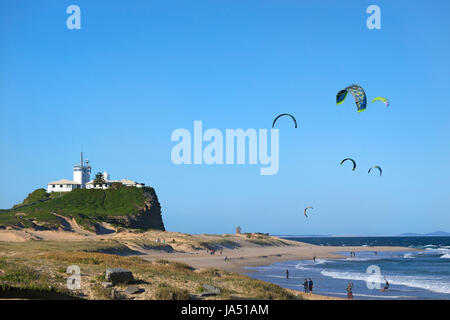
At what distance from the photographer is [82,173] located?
101 meters

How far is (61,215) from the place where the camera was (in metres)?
66.8

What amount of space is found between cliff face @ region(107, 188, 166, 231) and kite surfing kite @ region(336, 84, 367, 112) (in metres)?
52.8

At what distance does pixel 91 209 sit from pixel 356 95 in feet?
193

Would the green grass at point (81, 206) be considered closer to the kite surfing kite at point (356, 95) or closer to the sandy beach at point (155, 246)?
the sandy beach at point (155, 246)

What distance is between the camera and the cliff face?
245 ft

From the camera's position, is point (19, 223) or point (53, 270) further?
point (19, 223)

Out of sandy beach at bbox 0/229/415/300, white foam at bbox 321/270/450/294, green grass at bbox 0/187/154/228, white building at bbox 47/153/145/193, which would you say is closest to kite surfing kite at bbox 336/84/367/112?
white foam at bbox 321/270/450/294

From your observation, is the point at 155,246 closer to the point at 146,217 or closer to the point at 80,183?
the point at 146,217

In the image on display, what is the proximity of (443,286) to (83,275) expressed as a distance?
2622 cm

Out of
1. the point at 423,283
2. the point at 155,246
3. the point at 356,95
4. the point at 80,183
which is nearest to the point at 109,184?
the point at 80,183

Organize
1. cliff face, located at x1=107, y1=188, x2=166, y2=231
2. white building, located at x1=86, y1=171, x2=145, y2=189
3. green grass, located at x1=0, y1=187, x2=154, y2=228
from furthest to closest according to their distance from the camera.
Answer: white building, located at x1=86, y1=171, x2=145, y2=189 < cliff face, located at x1=107, y1=188, x2=166, y2=231 < green grass, located at x1=0, y1=187, x2=154, y2=228

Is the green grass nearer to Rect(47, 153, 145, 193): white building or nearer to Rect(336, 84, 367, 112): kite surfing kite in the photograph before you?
Rect(47, 153, 145, 193): white building
